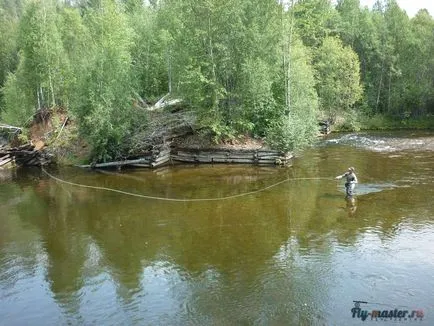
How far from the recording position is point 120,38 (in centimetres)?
3519

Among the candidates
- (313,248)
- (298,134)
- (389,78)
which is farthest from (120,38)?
(389,78)

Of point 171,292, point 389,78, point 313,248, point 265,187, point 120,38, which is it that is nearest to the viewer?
point 171,292

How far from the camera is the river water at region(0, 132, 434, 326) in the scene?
12.5 metres

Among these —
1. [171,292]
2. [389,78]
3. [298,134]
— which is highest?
[389,78]

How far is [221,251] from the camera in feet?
54.5

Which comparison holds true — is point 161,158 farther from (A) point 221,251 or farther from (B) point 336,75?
(B) point 336,75

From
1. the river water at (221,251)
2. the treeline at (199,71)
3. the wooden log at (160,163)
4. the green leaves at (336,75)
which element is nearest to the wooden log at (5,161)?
the treeline at (199,71)

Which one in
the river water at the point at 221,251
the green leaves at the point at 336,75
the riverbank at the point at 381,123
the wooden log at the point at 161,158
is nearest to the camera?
the river water at the point at 221,251

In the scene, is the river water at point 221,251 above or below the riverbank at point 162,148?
below

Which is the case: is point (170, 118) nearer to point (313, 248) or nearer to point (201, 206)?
point (201, 206)

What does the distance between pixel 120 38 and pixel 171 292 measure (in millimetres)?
26192

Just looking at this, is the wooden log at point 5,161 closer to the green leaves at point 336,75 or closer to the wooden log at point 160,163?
the wooden log at point 160,163

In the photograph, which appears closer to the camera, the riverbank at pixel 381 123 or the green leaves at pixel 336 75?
the green leaves at pixel 336 75

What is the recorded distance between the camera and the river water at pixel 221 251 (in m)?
12.5
